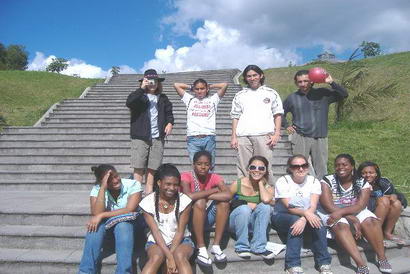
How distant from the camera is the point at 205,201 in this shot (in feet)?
11.9

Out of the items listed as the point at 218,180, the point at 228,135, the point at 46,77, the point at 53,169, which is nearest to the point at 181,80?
the point at 46,77

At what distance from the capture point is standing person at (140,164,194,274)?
321 cm

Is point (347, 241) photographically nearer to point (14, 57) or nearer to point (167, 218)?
point (167, 218)

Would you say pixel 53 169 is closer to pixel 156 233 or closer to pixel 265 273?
pixel 156 233

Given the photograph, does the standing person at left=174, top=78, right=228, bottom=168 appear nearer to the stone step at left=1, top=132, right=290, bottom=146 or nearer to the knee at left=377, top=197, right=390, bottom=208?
the knee at left=377, top=197, right=390, bottom=208

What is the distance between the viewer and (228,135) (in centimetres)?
812

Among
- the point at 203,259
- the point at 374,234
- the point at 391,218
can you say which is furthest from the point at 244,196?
the point at 391,218

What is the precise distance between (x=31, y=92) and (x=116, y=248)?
14.1 m

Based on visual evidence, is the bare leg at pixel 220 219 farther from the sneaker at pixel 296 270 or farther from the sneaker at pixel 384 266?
the sneaker at pixel 384 266

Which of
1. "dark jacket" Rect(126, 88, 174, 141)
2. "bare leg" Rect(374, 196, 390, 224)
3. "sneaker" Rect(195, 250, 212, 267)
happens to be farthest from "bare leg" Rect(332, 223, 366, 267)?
"dark jacket" Rect(126, 88, 174, 141)

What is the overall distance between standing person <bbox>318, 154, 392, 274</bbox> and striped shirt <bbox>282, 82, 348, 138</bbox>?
2.86 ft

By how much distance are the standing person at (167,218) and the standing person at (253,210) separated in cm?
56

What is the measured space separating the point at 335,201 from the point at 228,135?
4.33m

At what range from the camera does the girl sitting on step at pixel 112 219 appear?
3279mm
